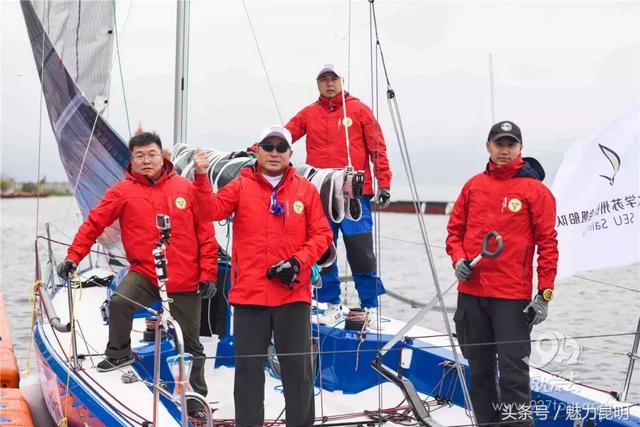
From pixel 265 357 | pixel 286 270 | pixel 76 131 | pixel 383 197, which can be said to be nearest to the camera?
pixel 286 270

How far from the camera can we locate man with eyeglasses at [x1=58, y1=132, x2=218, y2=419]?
13.5ft

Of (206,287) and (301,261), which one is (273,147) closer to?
(301,261)

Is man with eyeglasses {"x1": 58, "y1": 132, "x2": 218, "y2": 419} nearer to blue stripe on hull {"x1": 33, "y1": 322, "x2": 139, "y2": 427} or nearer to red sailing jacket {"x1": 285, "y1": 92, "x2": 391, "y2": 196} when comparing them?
blue stripe on hull {"x1": 33, "y1": 322, "x2": 139, "y2": 427}

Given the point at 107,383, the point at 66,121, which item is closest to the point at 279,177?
the point at 107,383

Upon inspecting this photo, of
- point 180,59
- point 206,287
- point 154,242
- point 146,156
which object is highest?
point 180,59

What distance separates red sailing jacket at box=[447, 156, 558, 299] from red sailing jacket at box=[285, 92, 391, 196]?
1344 mm

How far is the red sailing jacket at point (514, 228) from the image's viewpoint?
11.8ft

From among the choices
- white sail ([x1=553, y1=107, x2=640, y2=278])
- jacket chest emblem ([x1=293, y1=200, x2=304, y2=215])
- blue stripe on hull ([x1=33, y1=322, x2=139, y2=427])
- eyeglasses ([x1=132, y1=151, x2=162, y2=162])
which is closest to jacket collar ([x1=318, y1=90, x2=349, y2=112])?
eyeglasses ([x1=132, y1=151, x2=162, y2=162])

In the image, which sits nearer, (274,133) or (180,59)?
(274,133)

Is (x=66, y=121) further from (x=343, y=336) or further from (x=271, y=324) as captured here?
(x=271, y=324)

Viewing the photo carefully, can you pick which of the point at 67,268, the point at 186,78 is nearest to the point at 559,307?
the point at 186,78

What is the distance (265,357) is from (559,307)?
402 inches

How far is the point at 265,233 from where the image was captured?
3.46m

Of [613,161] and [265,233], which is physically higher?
[613,161]
